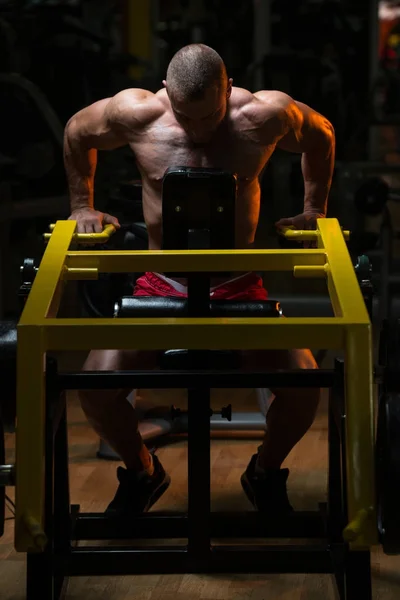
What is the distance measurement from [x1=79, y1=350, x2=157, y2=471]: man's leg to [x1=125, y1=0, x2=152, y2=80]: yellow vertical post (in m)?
2.41

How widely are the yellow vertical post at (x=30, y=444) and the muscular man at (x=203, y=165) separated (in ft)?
2.16

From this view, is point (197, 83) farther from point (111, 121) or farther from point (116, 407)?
point (116, 407)

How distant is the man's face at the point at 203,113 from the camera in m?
2.53

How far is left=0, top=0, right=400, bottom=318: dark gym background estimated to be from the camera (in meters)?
4.84

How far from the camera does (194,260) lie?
7.78 ft

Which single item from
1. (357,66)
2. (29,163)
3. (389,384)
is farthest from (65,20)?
(389,384)

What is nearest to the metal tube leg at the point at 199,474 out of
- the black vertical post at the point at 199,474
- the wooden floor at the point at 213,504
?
the black vertical post at the point at 199,474

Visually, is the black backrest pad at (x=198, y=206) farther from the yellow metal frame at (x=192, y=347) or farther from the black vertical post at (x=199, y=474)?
the yellow metal frame at (x=192, y=347)

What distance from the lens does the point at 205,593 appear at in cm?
247

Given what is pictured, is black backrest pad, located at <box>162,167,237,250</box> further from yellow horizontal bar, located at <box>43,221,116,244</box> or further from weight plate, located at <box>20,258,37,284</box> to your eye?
weight plate, located at <box>20,258,37,284</box>

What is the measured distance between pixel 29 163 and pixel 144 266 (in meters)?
2.74

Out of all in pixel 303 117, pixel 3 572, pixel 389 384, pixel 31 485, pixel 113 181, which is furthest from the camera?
pixel 113 181

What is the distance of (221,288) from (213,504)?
0.63 meters

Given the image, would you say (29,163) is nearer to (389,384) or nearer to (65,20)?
(65,20)
